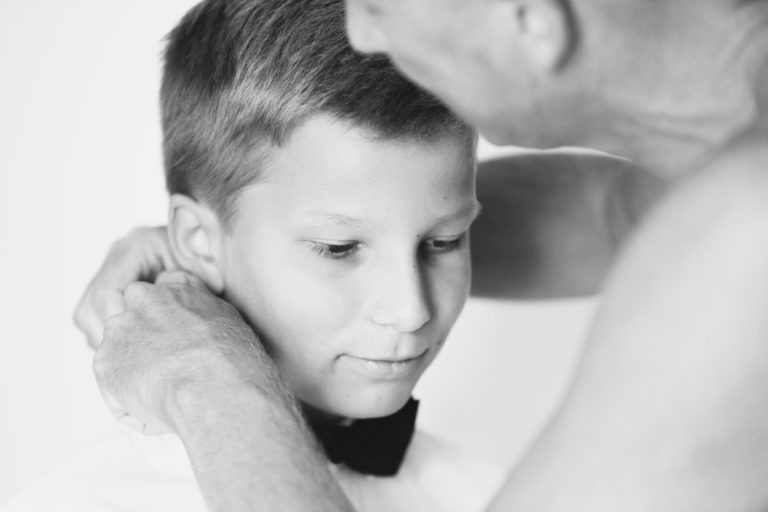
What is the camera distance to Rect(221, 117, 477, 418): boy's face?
158 centimetres

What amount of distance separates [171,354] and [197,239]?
0.35m

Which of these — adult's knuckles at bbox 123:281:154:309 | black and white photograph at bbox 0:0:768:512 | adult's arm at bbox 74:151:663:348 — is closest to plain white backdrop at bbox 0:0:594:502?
black and white photograph at bbox 0:0:768:512

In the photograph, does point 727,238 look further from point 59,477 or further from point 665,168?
point 59,477

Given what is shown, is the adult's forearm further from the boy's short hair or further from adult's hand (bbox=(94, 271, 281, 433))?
the boy's short hair

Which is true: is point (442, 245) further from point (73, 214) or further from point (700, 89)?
point (73, 214)

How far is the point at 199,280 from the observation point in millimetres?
1738

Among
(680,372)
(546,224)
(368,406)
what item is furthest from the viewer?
(546,224)

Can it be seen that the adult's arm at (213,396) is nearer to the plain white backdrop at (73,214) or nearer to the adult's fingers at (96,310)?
the adult's fingers at (96,310)

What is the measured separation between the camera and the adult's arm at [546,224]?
7.01 ft

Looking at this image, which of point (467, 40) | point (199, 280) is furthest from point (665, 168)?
point (199, 280)

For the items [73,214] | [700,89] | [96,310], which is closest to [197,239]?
[96,310]

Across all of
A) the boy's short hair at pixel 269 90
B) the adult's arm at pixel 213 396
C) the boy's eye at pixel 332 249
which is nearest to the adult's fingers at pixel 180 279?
the adult's arm at pixel 213 396

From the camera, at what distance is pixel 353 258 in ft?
5.24

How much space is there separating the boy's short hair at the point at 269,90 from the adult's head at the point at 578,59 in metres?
0.34
